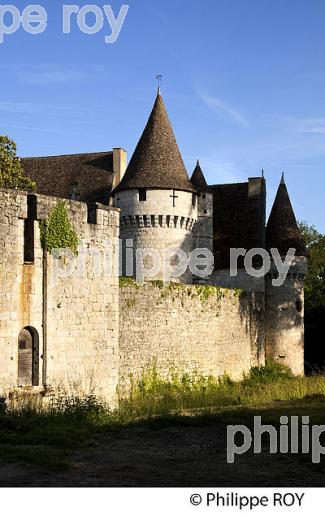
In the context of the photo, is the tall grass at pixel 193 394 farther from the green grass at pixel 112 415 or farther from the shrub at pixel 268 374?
the shrub at pixel 268 374

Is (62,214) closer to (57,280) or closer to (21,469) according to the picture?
(57,280)

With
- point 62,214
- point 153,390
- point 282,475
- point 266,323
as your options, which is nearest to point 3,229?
point 62,214

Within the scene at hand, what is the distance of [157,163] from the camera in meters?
32.3

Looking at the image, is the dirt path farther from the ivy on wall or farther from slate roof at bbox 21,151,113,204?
slate roof at bbox 21,151,113,204

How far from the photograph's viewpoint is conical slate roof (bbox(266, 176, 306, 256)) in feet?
118

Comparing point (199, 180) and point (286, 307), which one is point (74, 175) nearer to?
point (199, 180)

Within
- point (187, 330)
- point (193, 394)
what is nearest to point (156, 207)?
point (187, 330)

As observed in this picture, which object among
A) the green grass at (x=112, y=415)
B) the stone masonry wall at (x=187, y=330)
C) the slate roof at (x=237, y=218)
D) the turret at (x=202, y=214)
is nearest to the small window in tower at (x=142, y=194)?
the turret at (x=202, y=214)

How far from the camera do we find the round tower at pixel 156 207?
105 feet

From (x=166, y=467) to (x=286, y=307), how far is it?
85.6ft

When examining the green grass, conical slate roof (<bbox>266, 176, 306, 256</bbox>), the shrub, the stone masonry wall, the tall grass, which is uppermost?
conical slate roof (<bbox>266, 176, 306, 256</bbox>)

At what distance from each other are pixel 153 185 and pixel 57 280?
1687 centimetres

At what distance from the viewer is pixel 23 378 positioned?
48.7 ft

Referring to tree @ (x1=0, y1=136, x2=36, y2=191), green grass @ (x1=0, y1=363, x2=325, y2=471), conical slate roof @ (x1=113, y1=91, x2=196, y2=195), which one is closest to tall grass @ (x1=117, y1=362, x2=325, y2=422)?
green grass @ (x1=0, y1=363, x2=325, y2=471)
